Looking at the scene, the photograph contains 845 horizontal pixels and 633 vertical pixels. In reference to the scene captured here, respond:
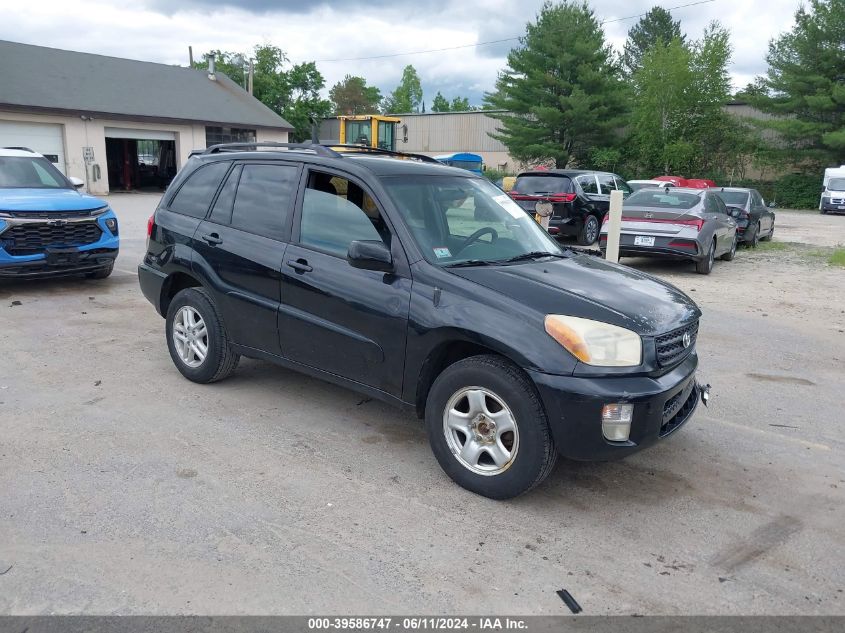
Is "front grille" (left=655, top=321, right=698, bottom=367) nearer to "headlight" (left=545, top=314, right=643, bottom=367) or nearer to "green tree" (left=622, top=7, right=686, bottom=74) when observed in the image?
"headlight" (left=545, top=314, right=643, bottom=367)

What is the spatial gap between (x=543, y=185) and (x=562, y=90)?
1047 inches

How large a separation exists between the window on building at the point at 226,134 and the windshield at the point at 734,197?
25416mm

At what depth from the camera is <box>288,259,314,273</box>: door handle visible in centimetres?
457

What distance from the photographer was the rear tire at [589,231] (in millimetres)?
15695

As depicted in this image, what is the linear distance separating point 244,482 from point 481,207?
8.05 feet

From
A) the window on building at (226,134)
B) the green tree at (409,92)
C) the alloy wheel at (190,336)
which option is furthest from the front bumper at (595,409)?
the green tree at (409,92)

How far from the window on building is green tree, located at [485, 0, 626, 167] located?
15.2 metres

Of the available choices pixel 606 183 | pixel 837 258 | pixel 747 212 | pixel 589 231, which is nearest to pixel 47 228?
pixel 589 231

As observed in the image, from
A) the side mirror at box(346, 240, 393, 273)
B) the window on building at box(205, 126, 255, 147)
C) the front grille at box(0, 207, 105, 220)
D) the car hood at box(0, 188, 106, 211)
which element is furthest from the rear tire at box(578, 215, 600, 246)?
the window on building at box(205, 126, 255, 147)

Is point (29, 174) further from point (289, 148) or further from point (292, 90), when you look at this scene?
point (292, 90)

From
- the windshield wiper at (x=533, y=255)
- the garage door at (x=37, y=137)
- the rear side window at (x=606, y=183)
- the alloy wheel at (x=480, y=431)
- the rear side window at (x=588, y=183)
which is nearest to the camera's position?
the alloy wheel at (x=480, y=431)

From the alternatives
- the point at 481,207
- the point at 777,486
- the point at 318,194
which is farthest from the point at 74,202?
the point at 777,486

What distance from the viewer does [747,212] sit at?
52.0 feet

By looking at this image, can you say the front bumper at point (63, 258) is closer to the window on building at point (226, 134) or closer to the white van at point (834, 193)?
the window on building at point (226, 134)
